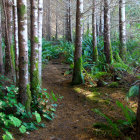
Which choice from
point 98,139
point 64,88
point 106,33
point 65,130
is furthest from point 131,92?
Answer: point 106,33

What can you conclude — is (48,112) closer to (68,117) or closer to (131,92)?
(68,117)

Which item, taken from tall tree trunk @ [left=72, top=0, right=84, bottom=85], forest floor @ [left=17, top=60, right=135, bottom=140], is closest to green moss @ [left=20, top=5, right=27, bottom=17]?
forest floor @ [left=17, top=60, right=135, bottom=140]

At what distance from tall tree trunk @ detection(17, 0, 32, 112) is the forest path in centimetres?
81

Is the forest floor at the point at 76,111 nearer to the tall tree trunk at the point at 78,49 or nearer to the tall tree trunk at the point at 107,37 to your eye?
the tall tree trunk at the point at 78,49

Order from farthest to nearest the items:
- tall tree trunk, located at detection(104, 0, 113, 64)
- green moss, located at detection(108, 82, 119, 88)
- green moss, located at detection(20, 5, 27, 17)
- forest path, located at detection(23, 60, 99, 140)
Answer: tall tree trunk, located at detection(104, 0, 113, 64), green moss, located at detection(108, 82, 119, 88), green moss, located at detection(20, 5, 27, 17), forest path, located at detection(23, 60, 99, 140)

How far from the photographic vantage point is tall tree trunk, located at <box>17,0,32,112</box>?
4074 millimetres

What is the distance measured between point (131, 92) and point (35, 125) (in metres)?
2.54

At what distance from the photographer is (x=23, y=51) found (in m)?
Result: 4.24

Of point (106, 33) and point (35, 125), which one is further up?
point (106, 33)

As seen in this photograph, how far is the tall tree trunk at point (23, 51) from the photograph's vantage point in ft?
13.4

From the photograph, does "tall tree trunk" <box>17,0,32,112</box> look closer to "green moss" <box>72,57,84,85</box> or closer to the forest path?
the forest path

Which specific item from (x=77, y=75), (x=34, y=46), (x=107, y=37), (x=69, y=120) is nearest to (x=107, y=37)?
(x=107, y=37)

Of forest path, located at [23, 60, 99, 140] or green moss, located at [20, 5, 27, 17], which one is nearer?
forest path, located at [23, 60, 99, 140]

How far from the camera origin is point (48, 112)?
4.98m
